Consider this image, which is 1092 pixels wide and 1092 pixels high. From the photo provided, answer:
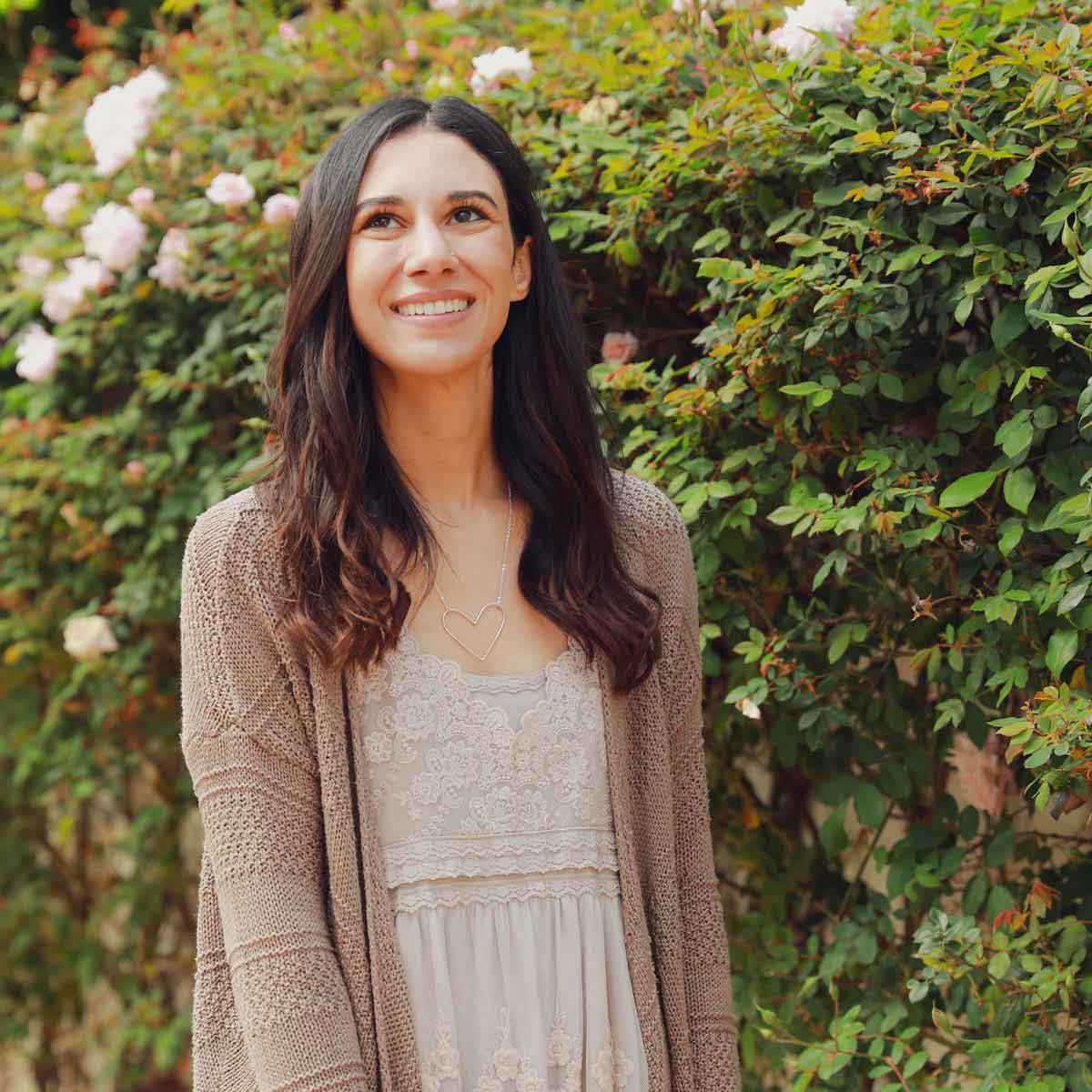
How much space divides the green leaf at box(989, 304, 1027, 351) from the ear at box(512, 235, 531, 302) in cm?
60

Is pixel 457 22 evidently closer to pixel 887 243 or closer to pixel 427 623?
pixel 887 243

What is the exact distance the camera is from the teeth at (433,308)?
1.85 m

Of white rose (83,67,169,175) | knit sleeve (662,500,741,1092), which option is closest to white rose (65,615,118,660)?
white rose (83,67,169,175)

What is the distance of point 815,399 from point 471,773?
0.69 meters

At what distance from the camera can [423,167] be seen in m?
1.86

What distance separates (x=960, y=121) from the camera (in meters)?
2.00

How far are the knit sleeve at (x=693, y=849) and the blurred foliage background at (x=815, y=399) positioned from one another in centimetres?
20

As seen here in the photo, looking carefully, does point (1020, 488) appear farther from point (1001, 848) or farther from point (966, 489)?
point (1001, 848)

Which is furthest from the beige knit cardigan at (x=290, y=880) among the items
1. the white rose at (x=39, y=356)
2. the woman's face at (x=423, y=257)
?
the white rose at (x=39, y=356)

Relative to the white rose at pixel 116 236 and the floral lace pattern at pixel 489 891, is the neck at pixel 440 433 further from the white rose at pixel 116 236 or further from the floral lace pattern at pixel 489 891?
the white rose at pixel 116 236

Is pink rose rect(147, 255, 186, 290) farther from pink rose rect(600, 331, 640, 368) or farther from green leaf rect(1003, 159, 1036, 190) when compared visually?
green leaf rect(1003, 159, 1036, 190)

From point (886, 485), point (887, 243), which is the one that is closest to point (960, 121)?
point (887, 243)

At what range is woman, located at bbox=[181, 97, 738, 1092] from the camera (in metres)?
1.75

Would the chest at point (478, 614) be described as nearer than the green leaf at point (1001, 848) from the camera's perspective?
Yes
